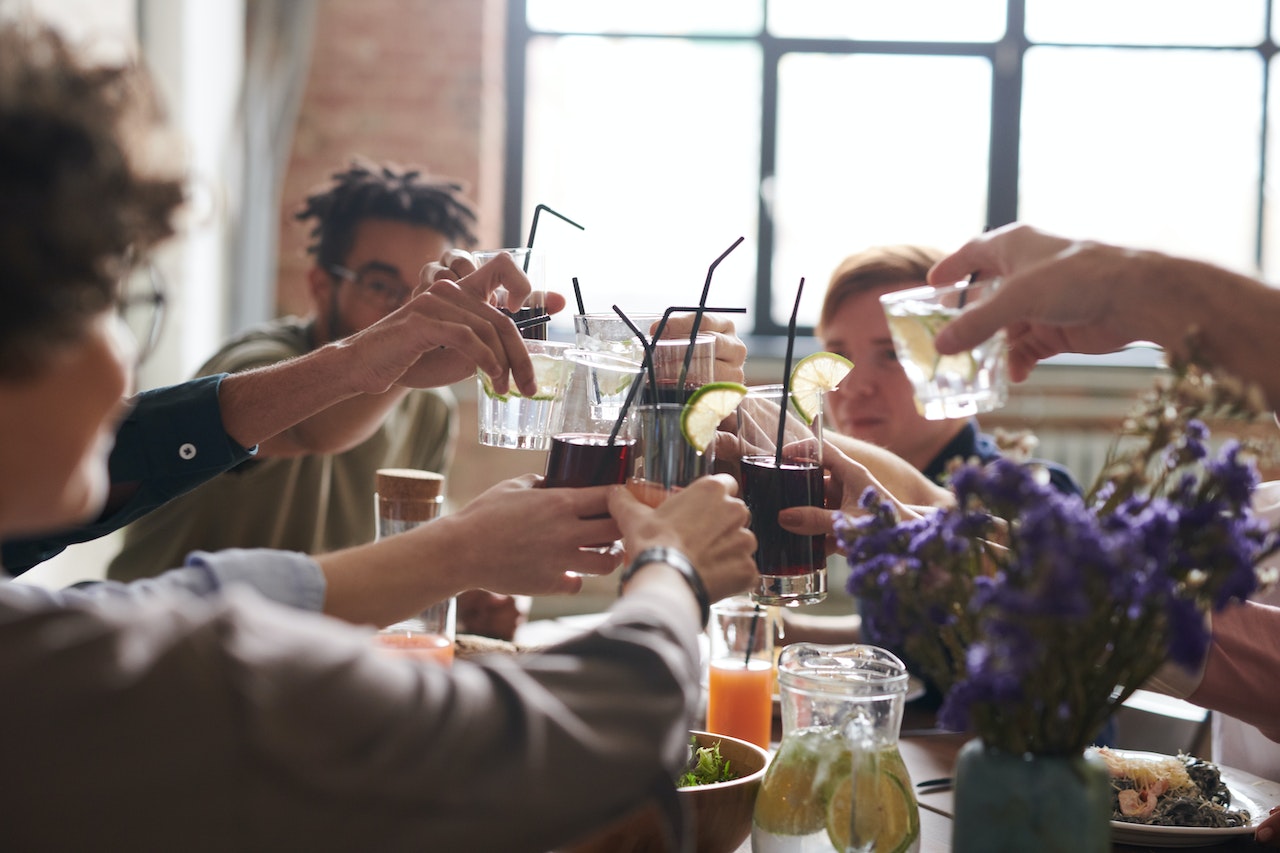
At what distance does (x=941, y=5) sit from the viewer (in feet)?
16.7

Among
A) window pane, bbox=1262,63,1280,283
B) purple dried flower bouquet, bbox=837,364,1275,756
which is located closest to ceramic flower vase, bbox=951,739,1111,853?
purple dried flower bouquet, bbox=837,364,1275,756

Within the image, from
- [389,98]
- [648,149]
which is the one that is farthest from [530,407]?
[648,149]

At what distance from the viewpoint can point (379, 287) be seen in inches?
115

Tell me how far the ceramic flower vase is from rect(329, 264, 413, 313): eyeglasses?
2.30m

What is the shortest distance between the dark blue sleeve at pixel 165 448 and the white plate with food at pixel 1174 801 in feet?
4.20

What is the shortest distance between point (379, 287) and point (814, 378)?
181 centimetres

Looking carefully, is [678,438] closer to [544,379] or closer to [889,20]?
[544,379]

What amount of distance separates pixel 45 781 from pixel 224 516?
6.87ft

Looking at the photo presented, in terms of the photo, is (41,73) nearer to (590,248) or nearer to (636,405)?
(636,405)

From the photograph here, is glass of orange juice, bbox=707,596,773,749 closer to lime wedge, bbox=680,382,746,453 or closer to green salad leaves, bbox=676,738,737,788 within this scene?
green salad leaves, bbox=676,738,737,788

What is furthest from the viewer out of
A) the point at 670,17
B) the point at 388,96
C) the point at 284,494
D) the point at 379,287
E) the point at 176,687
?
the point at 670,17

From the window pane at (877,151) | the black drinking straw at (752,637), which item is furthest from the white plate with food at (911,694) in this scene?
the window pane at (877,151)

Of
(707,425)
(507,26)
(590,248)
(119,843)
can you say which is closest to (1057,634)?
(707,425)

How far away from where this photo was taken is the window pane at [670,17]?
16.7 ft
